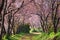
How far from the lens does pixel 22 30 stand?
1957 inches

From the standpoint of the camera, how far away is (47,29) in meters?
27.0

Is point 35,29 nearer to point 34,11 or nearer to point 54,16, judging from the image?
point 34,11

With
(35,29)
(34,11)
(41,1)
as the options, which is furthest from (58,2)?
(35,29)

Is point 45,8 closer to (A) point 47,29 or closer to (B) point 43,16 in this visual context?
(B) point 43,16

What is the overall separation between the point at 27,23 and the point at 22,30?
2.96 m

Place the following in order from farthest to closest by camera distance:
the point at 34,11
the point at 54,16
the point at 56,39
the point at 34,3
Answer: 1. the point at 34,11
2. the point at 34,3
3. the point at 54,16
4. the point at 56,39

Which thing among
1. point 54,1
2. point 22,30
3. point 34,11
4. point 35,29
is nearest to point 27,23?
point 22,30

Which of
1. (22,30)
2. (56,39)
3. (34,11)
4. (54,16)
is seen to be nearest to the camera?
(56,39)

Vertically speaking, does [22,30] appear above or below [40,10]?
below

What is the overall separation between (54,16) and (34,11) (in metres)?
10.3

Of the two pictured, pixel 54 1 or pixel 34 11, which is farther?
pixel 34 11

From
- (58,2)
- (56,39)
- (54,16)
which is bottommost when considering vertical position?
(56,39)

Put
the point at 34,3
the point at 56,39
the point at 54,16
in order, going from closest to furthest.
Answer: the point at 56,39 < the point at 54,16 < the point at 34,3

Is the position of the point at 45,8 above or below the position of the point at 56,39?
above
